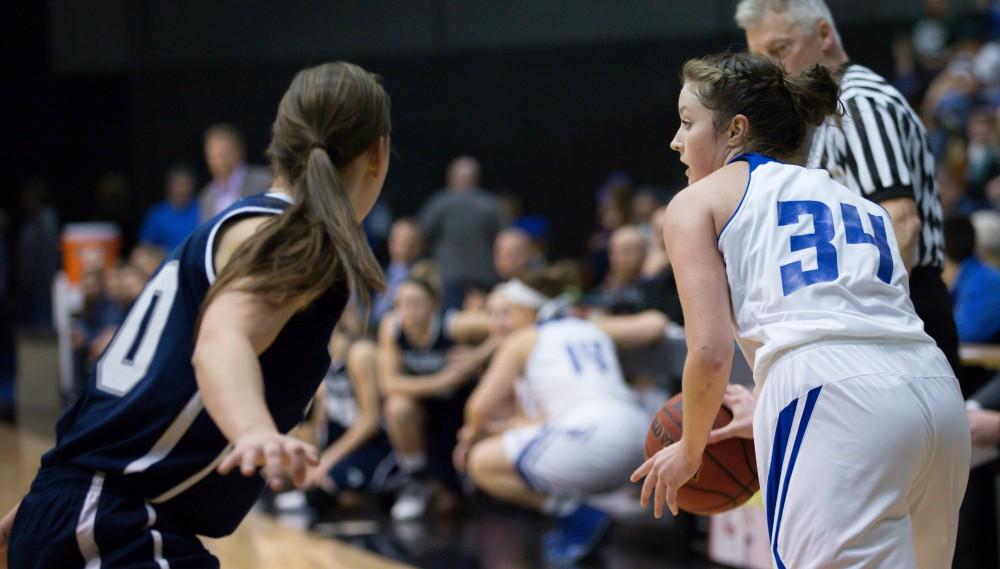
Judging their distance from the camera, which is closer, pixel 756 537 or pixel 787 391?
pixel 787 391

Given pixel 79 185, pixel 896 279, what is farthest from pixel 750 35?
pixel 79 185

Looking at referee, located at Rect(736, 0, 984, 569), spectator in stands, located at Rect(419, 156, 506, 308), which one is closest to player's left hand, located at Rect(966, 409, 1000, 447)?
referee, located at Rect(736, 0, 984, 569)

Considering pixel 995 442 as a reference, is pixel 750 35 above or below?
above

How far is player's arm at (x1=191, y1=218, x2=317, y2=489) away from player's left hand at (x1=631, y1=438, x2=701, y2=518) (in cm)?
71

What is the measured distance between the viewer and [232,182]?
8.63 meters

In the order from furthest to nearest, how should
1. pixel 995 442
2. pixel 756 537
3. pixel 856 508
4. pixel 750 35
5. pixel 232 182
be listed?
1. pixel 232 182
2. pixel 756 537
3. pixel 995 442
4. pixel 750 35
5. pixel 856 508

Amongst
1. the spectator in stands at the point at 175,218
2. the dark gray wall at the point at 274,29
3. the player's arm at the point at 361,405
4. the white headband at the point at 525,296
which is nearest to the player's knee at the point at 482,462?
the white headband at the point at 525,296

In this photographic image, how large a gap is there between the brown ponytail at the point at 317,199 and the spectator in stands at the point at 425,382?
4.46m

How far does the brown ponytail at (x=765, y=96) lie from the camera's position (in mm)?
2355

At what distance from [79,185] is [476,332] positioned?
29.4ft

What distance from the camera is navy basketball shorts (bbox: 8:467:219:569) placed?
6.99 ft

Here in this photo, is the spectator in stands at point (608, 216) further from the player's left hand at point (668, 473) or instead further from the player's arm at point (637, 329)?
the player's left hand at point (668, 473)

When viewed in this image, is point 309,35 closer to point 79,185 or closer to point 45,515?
point 79,185

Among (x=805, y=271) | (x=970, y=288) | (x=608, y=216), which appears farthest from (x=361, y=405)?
(x=805, y=271)
